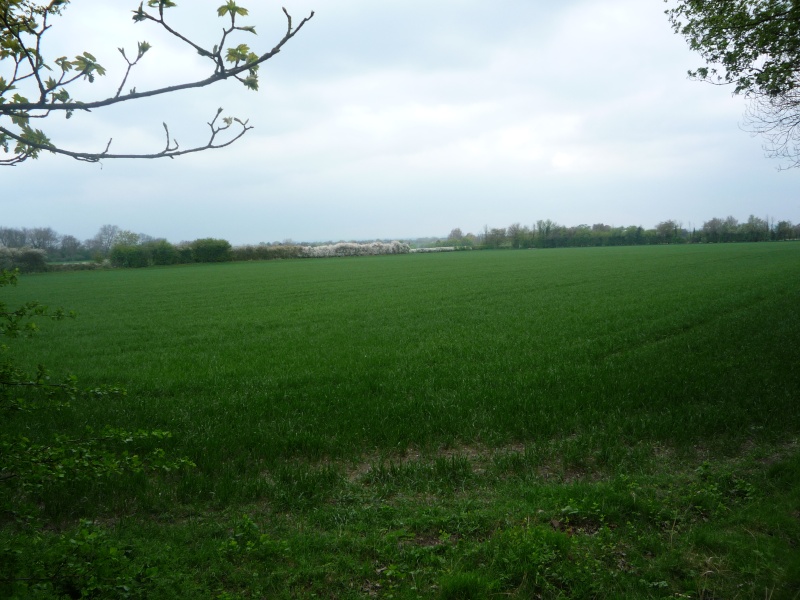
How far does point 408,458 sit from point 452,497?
4.52 feet

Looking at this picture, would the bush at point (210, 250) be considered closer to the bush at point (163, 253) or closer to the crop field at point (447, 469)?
the bush at point (163, 253)

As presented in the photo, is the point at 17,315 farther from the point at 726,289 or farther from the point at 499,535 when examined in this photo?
the point at 726,289

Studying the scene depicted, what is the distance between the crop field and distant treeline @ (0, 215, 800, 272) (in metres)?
18.5

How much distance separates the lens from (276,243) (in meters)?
109

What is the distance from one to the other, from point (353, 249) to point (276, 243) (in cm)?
2523

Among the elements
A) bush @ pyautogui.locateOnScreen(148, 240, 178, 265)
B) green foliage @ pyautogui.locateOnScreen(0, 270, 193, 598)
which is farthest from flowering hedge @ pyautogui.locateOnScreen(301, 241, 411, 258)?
green foliage @ pyautogui.locateOnScreen(0, 270, 193, 598)

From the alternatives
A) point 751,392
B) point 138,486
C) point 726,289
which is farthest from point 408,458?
point 726,289

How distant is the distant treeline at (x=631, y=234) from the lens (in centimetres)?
12500

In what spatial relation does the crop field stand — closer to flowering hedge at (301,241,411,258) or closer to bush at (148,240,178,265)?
bush at (148,240,178,265)

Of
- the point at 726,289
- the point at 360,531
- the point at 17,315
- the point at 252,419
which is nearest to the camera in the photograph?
the point at 17,315

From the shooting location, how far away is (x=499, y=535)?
466 centimetres

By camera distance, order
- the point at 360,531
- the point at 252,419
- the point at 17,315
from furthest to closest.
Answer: the point at 252,419, the point at 360,531, the point at 17,315

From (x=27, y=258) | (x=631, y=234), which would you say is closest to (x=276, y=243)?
(x=27, y=258)

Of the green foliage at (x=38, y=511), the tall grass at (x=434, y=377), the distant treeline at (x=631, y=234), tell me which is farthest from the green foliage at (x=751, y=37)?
the distant treeline at (x=631, y=234)
